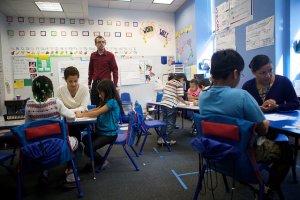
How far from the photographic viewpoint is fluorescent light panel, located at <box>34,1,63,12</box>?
4875mm

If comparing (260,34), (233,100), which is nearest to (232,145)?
(233,100)

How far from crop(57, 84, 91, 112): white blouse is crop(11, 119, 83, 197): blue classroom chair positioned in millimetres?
932

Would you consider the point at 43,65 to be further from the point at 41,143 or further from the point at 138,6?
the point at 41,143

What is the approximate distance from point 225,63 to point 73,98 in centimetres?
201

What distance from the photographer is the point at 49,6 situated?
5062mm

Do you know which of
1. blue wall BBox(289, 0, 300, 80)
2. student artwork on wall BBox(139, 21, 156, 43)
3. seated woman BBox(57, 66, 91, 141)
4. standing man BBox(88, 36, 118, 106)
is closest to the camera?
seated woman BBox(57, 66, 91, 141)

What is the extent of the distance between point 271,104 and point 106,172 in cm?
190

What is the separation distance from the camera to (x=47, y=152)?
5.33 ft

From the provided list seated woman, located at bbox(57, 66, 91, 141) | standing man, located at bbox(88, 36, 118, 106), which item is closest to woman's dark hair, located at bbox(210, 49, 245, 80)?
seated woman, located at bbox(57, 66, 91, 141)

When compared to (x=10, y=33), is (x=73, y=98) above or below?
below

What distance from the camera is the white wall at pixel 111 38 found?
572 cm

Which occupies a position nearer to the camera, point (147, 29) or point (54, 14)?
point (54, 14)

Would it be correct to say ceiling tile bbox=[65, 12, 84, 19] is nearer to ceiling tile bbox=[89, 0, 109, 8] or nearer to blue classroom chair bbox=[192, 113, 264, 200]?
ceiling tile bbox=[89, 0, 109, 8]

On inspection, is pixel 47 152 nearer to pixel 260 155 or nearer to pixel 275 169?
pixel 260 155
